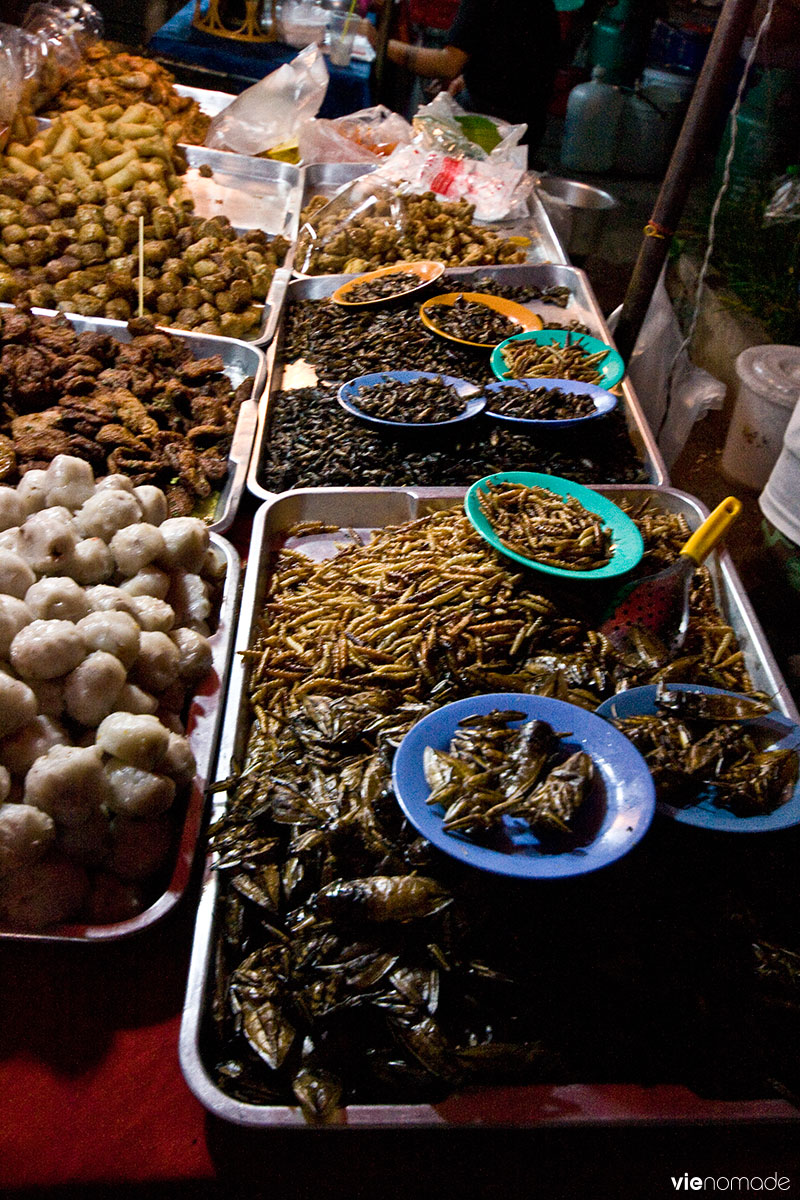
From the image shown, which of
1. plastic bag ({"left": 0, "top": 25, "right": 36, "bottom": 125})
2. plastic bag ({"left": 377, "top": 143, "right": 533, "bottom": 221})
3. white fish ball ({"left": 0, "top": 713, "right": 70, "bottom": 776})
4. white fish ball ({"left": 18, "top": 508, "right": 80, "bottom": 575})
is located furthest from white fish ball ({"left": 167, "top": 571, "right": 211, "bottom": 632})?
plastic bag ({"left": 0, "top": 25, "right": 36, "bottom": 125})

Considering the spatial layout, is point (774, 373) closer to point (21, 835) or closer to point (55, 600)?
point (55, 600)

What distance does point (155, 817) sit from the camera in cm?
175

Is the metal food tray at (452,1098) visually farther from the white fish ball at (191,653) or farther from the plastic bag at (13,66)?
the plastic bag at (13,66)

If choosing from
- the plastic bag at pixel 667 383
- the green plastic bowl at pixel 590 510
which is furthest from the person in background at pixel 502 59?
the green plastic bowl at pixel 590 510

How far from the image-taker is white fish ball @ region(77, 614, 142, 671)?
1.81 m

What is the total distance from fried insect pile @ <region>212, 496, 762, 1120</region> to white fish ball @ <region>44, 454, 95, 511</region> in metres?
0.70

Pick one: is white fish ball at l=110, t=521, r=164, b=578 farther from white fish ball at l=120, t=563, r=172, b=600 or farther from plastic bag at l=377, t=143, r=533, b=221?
plastic bag at l=377, t=143, r=533, b=221

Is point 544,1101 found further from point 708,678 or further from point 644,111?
point 644,111

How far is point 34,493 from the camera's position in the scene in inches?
88.9

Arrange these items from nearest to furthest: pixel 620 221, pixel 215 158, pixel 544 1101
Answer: pixel 544 1101 < pixel 215 158 < pixel 620 221

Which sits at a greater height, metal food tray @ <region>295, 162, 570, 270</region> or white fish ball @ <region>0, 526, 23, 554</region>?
metal food tray @ <region>295, 162, 570, 270</region>

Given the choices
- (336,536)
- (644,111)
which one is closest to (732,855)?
(336,536)

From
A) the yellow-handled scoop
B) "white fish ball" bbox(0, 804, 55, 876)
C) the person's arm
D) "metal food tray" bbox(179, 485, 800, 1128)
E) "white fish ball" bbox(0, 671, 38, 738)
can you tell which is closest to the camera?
"metal food tray" bbox(179, 485, 800, 1128)

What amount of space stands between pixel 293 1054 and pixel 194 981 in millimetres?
259
